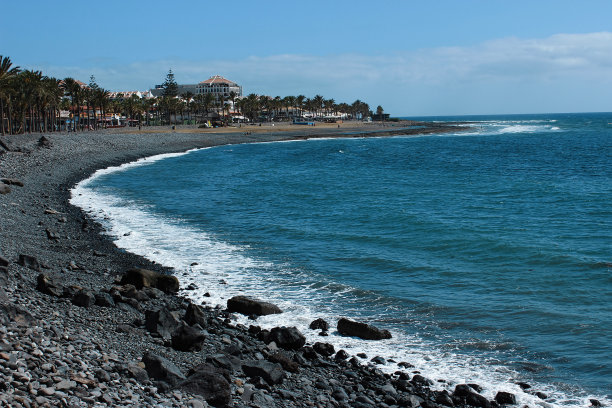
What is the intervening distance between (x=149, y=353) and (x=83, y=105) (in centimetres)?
11176

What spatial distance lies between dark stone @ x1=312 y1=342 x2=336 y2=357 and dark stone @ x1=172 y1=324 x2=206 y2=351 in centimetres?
248

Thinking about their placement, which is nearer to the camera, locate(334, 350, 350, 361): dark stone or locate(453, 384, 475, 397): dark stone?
locate(453, 384, 475, 397): dark stone

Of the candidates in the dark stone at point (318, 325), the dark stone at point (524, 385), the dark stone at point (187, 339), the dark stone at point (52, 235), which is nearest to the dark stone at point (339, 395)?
the dark stone at point (187, 339)

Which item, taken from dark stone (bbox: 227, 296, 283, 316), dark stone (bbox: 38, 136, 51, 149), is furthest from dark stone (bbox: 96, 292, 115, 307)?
dark stone (bbox: 38, 136, 51, 149)

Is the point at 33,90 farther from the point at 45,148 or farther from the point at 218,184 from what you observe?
the point at 218,184

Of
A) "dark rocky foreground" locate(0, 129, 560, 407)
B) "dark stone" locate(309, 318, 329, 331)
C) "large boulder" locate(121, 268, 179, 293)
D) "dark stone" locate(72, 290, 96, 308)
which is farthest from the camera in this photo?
"large boulder" locate(121, 268, 179, 293)

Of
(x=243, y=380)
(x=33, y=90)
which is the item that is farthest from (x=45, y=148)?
(x=243, y=380)

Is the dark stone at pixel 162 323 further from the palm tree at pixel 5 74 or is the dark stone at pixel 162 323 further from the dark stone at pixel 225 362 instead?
the palm tree at pixel 5 74

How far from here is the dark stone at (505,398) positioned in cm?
1059

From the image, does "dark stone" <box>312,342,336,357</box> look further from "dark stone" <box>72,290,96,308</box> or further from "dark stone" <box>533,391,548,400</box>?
"dark stone" <box>72,290,96,308</box>

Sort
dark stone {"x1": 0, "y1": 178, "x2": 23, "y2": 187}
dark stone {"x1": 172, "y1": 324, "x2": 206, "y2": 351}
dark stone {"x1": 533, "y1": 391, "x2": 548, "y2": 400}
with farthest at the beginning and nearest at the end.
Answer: dark stone {"x1": 0, "y1": 178, "x2": 23, "y2": 187} < dark stone {"x1": 172, "y1": 324, "x2": 206, "y2": 351} < dark stone {"x1": 533, "y1": 391, "x2": 548, "y2": 400}

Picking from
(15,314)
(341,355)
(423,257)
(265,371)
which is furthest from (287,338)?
(423,257)

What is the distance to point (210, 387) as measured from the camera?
365 inches

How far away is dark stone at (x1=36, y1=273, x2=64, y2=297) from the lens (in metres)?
13.8
